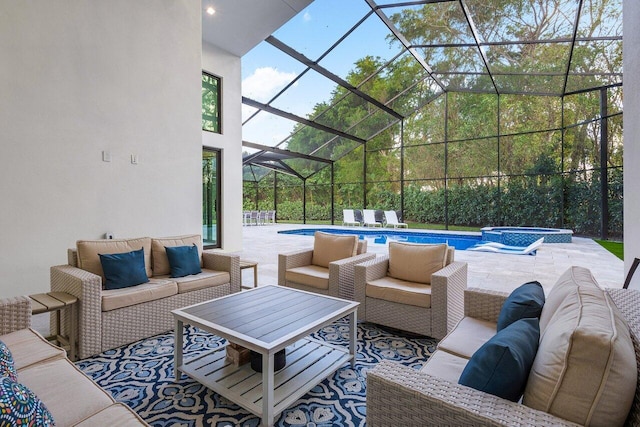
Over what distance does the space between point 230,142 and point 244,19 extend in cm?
236

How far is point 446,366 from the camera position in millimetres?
1604

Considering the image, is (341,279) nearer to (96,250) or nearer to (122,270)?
(122,270)

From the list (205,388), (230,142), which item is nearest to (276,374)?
(205,388)

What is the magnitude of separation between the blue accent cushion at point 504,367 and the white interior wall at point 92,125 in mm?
4441

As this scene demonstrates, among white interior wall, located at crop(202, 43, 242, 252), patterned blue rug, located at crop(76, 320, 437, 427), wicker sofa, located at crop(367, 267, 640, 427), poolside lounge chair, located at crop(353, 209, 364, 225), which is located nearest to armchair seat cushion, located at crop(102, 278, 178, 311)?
patterned blue rug, located at crop(76, 320, 437, 427)

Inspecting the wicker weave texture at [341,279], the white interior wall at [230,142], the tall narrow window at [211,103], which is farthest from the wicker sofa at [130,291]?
the tall narrow window at [211,103]

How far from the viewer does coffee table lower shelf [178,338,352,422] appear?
1895mm

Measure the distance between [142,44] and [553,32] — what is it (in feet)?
26.7

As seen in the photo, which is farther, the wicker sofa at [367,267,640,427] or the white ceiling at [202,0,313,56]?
the white ceiling at [202,0,313,56]

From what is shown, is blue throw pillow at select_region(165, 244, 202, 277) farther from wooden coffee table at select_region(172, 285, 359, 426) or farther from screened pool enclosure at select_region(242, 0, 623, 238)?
screened pool enclosure at select_region(242, 0, 623, 238)

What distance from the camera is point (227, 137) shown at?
7035mm

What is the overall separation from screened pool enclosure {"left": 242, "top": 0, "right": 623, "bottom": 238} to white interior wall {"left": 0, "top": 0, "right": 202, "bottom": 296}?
2978 mm

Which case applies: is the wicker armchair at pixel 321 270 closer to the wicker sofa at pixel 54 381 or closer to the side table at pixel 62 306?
the side table at pixel 62 306

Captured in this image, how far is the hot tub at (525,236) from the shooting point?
9.16 metres
